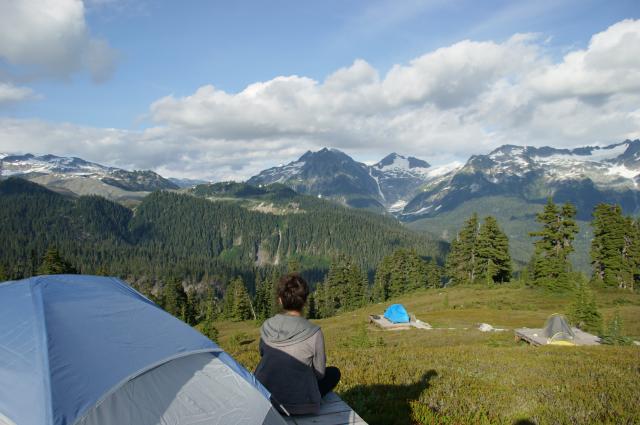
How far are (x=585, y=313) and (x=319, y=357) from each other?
33426 millimetres

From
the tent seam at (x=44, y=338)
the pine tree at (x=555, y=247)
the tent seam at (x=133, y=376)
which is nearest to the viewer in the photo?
the tent seam at (x=44, y=338)

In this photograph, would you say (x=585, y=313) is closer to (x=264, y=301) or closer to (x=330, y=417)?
(x=330, y=417)

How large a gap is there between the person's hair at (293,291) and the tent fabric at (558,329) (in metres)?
25.8

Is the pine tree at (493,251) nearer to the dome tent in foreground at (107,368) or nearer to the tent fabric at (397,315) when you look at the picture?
the tent fabric at (397,315)

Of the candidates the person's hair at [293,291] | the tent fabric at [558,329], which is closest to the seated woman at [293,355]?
the person's hair at [293,291]

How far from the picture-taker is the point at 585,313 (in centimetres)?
3167

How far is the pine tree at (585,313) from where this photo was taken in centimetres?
3117

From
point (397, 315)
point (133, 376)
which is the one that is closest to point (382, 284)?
point (397, 315)

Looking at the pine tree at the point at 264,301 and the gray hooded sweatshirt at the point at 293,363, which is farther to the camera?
the pine tree at the point at 264,301

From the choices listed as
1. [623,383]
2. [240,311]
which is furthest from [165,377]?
[240,311]

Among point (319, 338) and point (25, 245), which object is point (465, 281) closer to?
point (319, 338)

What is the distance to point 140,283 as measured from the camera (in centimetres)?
17438

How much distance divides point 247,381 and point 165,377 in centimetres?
124

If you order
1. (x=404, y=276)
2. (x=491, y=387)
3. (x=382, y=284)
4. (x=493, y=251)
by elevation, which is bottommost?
(x=382, y=284)
